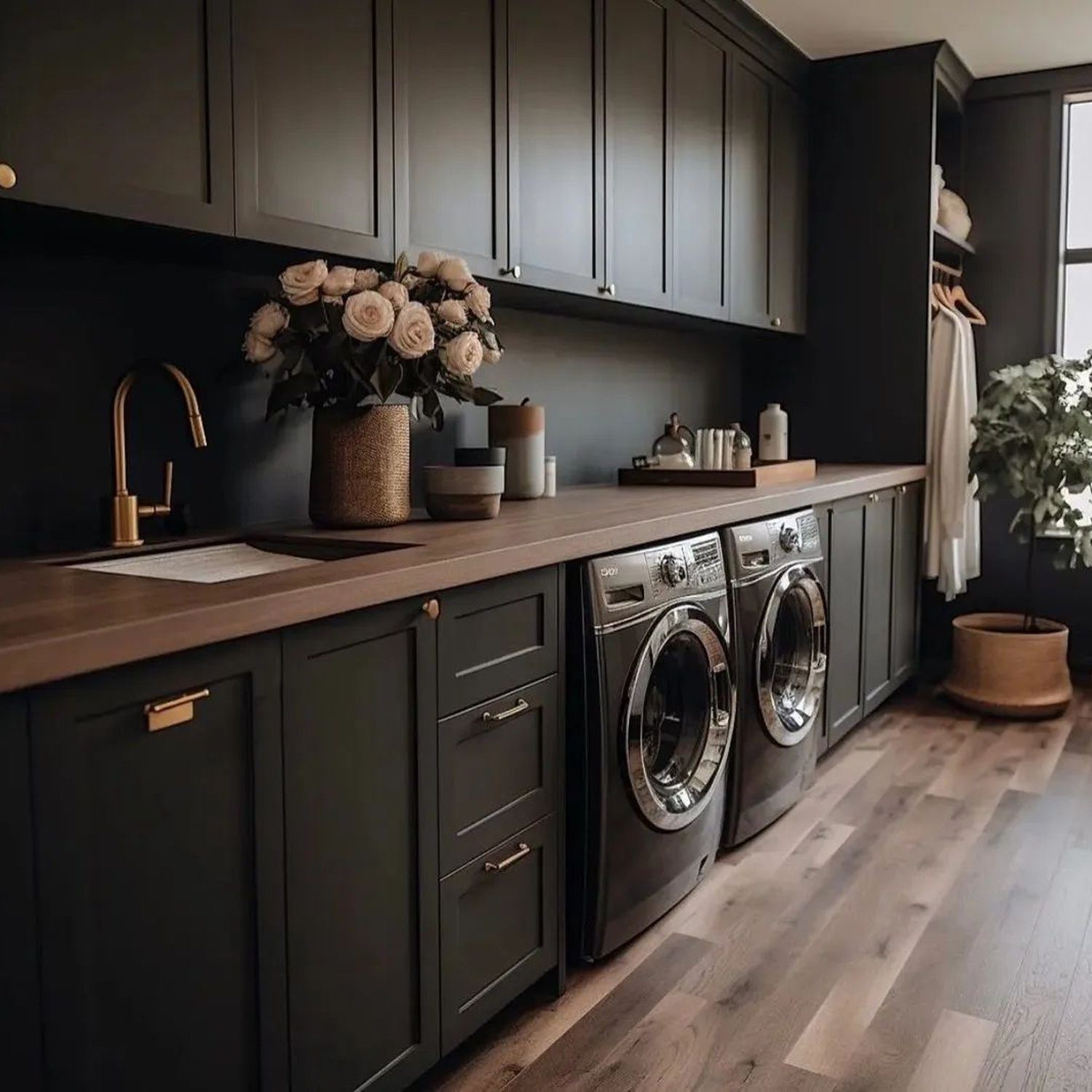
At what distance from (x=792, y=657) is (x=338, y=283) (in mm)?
1717

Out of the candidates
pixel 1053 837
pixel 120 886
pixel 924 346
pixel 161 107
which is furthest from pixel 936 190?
pixel 120 886

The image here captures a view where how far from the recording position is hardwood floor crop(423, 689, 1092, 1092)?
6.47ft

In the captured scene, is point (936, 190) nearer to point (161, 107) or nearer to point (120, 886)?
point (161, 107)

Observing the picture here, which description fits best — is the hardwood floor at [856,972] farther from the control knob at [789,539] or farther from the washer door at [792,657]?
the control knob at [789,539]

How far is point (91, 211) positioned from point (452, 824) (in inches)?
42.1

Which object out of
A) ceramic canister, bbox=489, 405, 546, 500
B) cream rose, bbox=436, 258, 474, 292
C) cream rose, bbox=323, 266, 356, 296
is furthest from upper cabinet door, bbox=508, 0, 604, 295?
cream rose, bbox=323, 266, 356, 296

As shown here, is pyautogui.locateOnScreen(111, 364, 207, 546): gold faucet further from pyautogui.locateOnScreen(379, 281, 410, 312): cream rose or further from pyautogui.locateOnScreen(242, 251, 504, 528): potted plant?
pyautogui.locateOnScreen(379, 281, 410, 312): cream rose

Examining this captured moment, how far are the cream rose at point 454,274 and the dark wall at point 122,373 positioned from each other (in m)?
0.28

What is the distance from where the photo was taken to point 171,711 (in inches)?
53.0

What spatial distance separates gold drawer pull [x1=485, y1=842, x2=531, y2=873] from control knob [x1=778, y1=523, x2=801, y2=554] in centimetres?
125

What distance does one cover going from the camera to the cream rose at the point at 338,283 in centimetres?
213

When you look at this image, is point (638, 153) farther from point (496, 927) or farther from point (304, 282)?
point (496, 927)

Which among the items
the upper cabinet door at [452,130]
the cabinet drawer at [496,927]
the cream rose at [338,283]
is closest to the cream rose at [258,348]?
the cream rose at [338,283]

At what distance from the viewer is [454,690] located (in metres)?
1.86
